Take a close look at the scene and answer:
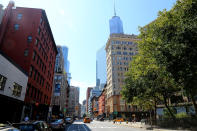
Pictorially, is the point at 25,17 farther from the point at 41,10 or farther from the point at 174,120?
the point at 174,120

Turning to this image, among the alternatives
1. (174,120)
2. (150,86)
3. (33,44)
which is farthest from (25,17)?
(174,120)

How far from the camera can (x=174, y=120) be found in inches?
845

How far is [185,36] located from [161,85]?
12148 mm

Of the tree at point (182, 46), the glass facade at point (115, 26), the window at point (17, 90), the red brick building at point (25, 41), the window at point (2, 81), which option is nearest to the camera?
the tree at point (182, 46)

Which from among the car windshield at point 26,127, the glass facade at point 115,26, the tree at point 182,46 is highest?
the glass facade at point 115,26

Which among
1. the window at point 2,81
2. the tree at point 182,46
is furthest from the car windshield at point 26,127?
the tree at point 182,46

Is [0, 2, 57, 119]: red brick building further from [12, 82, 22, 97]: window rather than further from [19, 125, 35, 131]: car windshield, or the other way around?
[19, 125, 35, 131]: car windshield

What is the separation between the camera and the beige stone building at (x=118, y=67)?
7206cm

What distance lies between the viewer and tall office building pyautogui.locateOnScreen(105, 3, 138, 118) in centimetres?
7206

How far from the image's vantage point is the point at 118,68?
80500 mm

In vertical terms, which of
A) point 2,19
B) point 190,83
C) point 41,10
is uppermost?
point 41,10

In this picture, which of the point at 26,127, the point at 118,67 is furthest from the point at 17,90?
the point at 118,67

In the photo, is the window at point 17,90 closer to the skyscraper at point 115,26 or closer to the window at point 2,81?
the window at point 2,81

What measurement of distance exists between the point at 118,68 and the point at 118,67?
641mm
